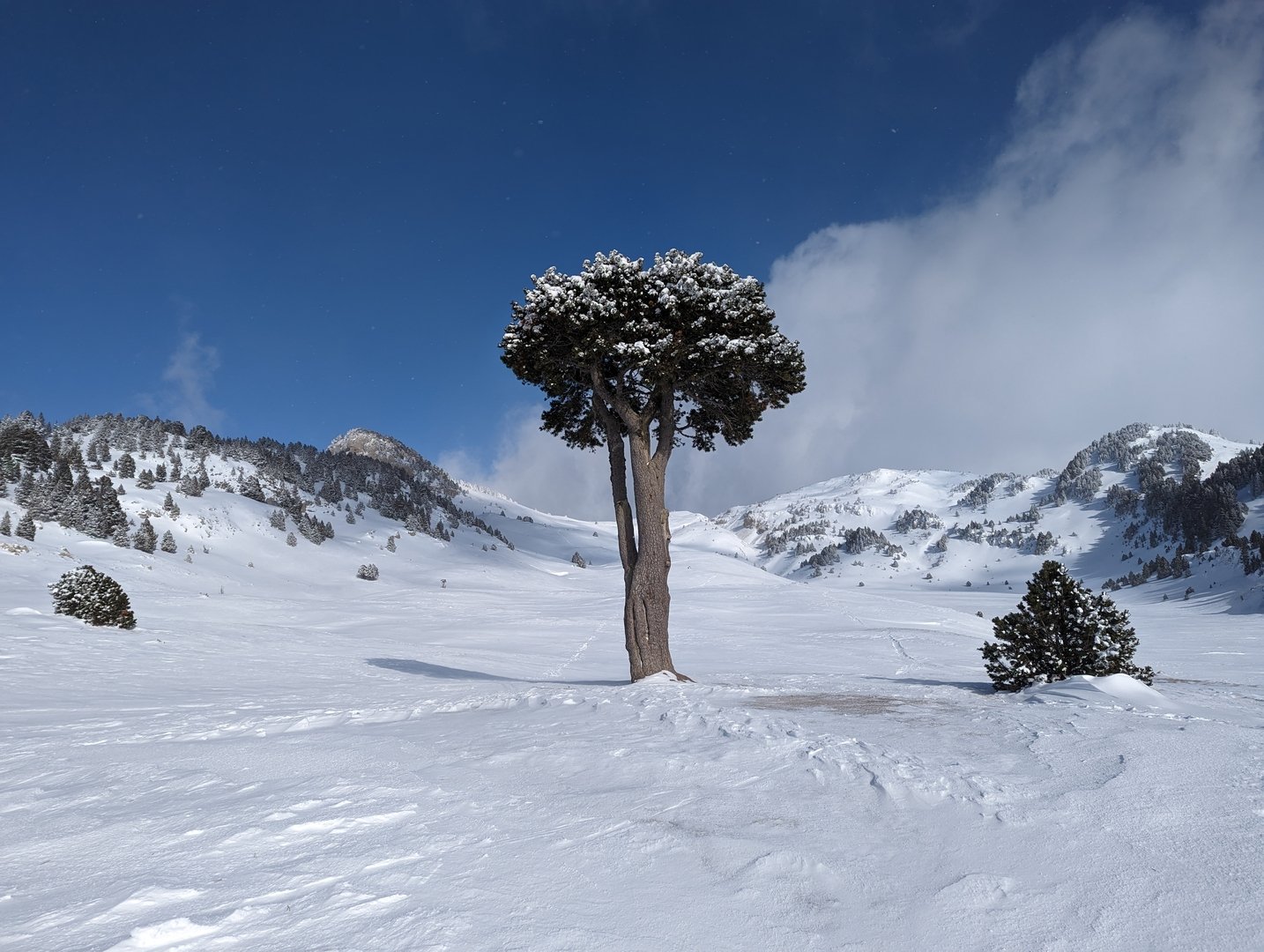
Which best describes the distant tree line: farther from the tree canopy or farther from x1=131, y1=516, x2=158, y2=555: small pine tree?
the tree canopy

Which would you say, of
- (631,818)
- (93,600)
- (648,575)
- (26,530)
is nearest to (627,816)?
(631,818)

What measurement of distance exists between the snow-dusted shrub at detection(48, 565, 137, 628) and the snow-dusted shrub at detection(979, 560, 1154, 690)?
2273 centimetres

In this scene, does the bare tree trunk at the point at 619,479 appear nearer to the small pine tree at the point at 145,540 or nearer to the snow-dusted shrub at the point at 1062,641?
the snow-dusted shrub at the point at 1062,641

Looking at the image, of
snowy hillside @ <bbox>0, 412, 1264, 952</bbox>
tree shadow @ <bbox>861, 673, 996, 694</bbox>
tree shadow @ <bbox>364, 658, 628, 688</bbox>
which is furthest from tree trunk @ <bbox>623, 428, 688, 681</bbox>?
tree shadow @ <bbox>861, 673, 996, 694</bbox>

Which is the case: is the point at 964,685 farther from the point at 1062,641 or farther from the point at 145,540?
the point at 145,540

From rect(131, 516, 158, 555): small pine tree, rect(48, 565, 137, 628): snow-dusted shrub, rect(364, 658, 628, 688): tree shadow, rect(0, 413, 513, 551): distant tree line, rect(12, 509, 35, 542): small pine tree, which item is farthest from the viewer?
rect(0, 413, 513, 551): distant tree line

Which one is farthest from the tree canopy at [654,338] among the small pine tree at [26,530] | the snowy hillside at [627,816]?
the small pine tree at [26,530]

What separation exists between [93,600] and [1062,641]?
24.4 metres

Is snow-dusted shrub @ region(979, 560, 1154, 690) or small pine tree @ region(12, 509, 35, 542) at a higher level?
small pine tree @ region(12, 509, 35, 542)

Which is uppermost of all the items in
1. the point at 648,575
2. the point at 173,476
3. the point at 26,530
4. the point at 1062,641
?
the point at 173,476

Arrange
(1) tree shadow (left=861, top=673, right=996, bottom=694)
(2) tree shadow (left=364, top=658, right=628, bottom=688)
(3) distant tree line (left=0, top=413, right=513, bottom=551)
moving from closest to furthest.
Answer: (1) tree shadow (left=861, top=673, right=996, bottom=694)
(2) tree shadow (left=364, top=658, right=628, bottom=688)
(3) distant tree line (left=0, top=413, right=513, bottom=551)

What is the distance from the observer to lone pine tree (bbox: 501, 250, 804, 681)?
1305 centimetres

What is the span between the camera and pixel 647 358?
12.8m

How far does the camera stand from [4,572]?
86.9ft
